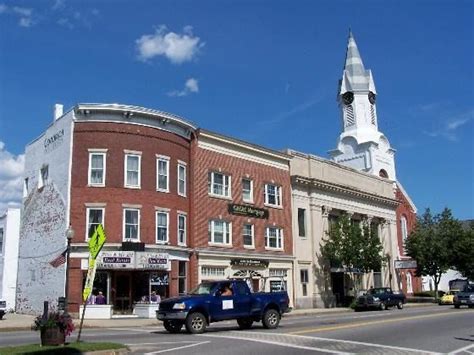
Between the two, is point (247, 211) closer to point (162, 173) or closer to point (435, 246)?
point (162, 173)

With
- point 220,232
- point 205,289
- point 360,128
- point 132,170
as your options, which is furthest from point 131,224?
point 360,128

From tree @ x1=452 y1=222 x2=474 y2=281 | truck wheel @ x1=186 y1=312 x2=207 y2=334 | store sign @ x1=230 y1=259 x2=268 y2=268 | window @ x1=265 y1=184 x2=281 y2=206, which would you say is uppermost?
window @ x1=265 y1=184 x2=281 y2=206

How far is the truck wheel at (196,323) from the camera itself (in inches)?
739

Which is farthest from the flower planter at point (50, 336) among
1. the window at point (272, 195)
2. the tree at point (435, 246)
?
the tree at point (435, 246)

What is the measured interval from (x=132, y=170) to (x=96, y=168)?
1.98 meters

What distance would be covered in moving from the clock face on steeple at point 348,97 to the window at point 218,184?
92.4ft

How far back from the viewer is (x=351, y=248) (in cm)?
→ 4262

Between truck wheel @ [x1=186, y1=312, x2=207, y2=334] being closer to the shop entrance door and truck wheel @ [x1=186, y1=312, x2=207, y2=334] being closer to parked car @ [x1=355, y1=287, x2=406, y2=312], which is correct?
the shop entrance door

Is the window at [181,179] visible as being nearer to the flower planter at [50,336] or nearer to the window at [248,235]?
the window at [248,235]

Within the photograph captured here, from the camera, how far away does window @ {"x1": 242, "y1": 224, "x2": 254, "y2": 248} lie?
38.7 m

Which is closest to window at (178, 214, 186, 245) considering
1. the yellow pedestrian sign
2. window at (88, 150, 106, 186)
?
window at (88, 150, 106, 186)

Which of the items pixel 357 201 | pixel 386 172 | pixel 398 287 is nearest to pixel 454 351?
pixel 357 201

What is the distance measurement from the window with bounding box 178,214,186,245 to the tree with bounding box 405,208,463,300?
26295 millimetres

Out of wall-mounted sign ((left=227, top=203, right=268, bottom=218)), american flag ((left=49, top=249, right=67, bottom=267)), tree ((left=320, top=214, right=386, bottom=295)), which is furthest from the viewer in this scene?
tree ((left=320, top=214, right=386, bottom=295))
